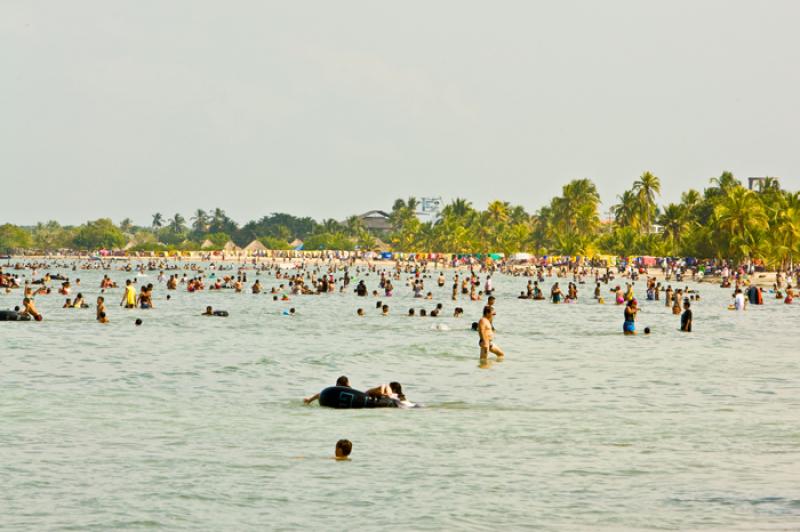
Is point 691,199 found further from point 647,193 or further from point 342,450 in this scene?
point 342,450

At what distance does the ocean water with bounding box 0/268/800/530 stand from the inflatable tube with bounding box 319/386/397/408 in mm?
526

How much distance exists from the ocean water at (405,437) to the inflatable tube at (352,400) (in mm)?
526

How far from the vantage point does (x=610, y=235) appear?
584 ft

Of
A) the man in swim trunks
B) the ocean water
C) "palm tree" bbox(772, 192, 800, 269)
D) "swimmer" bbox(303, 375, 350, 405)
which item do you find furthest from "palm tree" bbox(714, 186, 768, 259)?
"swimmer" bbox(303, 375, 350, 405)

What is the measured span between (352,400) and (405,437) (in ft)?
11.0

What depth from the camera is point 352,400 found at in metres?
22.8

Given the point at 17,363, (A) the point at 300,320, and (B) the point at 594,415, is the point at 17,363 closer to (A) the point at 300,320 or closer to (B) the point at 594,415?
(B) the point at 594,415

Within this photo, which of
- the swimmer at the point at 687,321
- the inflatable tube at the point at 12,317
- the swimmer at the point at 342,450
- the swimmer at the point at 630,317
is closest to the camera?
the swimmer at the point at 342,450

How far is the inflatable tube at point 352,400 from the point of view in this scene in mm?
22719

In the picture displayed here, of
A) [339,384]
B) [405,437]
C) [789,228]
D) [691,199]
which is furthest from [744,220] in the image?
[405,437]

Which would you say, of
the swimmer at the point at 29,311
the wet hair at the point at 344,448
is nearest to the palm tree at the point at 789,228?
the swimmer at the point at 29,311

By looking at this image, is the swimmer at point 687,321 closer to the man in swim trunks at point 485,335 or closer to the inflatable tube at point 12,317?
the man in swim trunks at point 485,335

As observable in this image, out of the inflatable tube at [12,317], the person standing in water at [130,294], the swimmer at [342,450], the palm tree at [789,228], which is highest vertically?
the palm tree at [789,228]

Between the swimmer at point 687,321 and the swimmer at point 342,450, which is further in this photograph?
the swimmer at point 687,321
